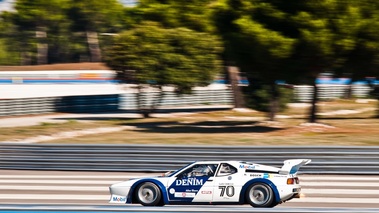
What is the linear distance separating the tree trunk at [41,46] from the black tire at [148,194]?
2828 inches

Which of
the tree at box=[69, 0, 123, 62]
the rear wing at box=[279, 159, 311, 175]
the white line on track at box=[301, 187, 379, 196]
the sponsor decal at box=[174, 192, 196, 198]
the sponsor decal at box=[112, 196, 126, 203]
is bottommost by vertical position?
the sponsor decal at box=[112, 196, 126, 203]

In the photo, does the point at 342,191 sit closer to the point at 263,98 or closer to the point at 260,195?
the point at 260,195

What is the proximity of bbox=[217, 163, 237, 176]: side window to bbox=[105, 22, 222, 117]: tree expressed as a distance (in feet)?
68.2

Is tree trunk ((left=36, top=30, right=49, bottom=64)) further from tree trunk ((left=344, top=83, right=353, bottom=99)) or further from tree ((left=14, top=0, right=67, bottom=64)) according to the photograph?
tree trunk ((left=344, top=83, right=353, bottom=99))

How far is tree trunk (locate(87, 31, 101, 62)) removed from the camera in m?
86.4

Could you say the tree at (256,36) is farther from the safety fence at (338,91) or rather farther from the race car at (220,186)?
the safety fence at (338,91)

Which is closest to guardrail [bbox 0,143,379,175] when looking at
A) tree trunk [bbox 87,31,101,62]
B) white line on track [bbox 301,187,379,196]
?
white line on track [bbox 301,187,379,196]

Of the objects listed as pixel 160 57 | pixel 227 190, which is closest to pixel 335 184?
pixel 227 190

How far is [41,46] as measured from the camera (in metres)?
83.4

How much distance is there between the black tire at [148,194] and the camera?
1317cm

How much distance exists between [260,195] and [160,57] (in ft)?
71.3

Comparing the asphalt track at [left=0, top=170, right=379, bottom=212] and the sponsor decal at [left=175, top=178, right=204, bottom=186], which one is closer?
the sponsor decal at [left=175, top=178, right=204, bottom=186]

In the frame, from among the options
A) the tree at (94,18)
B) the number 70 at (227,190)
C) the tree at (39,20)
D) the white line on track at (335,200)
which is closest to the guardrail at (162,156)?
the white line on track at (335,200)

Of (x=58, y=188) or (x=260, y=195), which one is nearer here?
(x=260, y=195)
